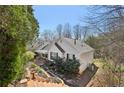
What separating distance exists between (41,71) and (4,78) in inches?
11.6

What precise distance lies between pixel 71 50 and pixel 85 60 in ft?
0.44

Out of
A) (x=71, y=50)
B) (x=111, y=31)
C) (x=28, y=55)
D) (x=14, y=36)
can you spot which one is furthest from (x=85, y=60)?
(x=14, y=36)

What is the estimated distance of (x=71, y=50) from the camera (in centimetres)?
424

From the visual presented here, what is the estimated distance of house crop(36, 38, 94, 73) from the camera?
13.9 feet

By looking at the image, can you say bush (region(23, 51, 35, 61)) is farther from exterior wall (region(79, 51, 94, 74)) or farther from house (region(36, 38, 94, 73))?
exterior wall (region(79, 51, 94, 74))

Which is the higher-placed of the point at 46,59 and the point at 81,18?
the point at 81,18

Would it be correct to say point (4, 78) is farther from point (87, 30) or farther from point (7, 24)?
point (87, 30)

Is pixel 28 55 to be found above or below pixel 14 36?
below

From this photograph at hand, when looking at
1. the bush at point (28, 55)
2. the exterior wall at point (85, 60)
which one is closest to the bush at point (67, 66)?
the exterior wall at point (85, 60)

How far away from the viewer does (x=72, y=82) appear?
426 centimetres

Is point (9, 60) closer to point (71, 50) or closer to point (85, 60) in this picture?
point (71, 50)
